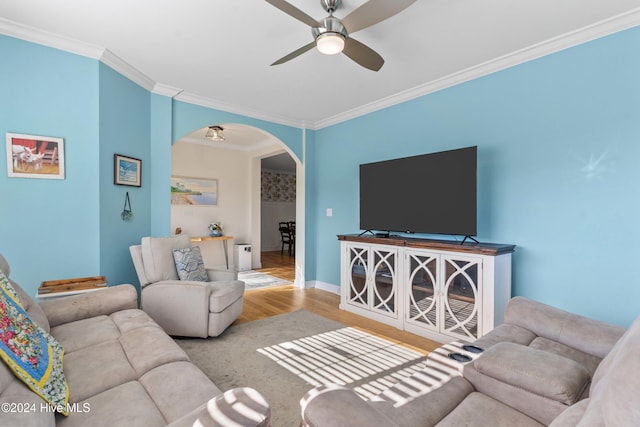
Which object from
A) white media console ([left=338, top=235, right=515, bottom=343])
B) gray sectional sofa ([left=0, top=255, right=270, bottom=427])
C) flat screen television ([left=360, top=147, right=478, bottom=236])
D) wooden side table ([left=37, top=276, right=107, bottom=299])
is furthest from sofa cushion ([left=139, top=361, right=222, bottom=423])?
flat screen television ([left=360, top=147, right=478, bottom=236])

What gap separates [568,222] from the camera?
2.46 meters

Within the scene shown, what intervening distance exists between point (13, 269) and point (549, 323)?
12.5 feet

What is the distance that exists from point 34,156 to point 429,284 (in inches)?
143

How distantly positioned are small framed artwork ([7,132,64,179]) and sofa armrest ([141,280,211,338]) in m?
1.30

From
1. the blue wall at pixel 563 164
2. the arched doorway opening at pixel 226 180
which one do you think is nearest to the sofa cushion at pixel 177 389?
the blue wall at pixel 563 164

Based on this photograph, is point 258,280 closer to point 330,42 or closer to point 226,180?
point 226,180

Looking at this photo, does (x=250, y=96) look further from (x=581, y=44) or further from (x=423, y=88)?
(x=581, y=44)

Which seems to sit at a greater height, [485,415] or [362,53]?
[362,53]

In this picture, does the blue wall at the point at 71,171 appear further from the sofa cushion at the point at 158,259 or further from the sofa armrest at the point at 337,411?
the sofa armrest at the point at 337,411

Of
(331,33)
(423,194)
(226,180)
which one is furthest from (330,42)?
(226,180)

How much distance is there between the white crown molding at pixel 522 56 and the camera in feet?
7.30

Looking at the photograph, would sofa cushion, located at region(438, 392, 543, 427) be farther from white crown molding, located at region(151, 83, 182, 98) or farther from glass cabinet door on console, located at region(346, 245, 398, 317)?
white crown molding, located at region(151, 83, 182, 98)

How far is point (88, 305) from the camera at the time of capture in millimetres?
2082

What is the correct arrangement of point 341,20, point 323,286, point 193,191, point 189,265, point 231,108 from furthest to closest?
point 193,191, point 323,286, point 231,108, point 189,265, point 341,20
